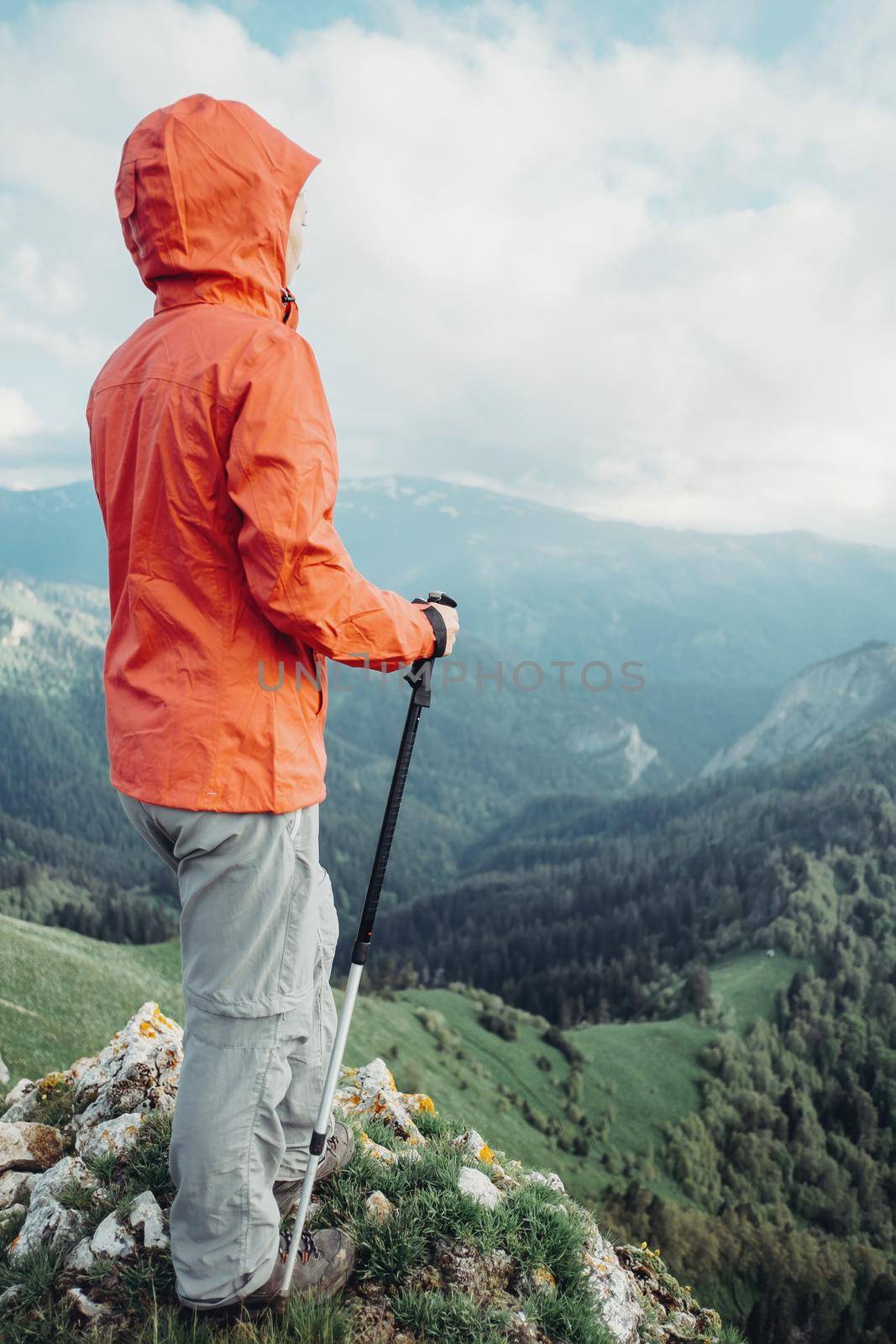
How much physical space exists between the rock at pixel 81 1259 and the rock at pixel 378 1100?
2.51 m

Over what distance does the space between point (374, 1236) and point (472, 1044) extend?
5706 cm

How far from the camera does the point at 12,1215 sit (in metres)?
4.84

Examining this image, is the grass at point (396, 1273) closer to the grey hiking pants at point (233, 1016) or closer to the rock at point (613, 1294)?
the rock at point (613, 1294)

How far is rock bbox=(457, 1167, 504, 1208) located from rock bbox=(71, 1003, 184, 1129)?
230 centimetres

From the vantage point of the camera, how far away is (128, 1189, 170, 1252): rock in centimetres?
414

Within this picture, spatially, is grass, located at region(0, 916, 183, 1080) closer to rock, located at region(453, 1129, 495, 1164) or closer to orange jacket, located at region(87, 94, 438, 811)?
rock, located at region(453, 1129, 495, 1164)

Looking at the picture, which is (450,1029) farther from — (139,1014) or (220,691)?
(220,691)

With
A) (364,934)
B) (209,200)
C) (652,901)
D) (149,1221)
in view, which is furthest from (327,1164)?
(652,901)

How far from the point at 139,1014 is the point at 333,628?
5838 millimetres

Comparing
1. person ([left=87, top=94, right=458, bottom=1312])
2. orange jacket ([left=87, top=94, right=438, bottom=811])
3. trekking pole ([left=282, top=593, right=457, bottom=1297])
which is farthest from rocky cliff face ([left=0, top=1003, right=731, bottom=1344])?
orange jacket ([left=87, top=94, right=438, bottom=811])


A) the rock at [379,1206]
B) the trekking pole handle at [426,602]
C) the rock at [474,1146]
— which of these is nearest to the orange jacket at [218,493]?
the trekking pole handle at [426,602]

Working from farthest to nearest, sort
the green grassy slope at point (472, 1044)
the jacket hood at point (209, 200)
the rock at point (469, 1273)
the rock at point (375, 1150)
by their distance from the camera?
the green grassy slope at point (472, 1044) → the rock at point (375, 1150) → the rock at point (469, 1273) → the jacket hood at point (209, 200)

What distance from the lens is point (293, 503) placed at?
3.01 meters

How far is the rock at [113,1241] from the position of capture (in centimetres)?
408
